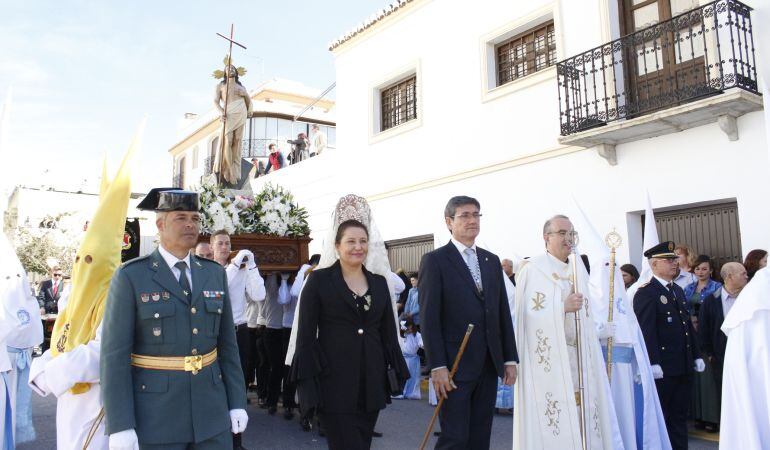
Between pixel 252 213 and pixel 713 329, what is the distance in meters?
5.18

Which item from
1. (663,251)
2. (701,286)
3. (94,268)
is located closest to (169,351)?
(94,268)

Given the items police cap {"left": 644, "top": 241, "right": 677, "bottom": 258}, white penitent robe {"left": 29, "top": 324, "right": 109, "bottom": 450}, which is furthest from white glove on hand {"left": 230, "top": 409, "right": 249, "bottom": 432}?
police cap {"left": 644, "top": 241, "right": 677, "bottom": 258}

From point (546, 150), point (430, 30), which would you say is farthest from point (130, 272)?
point (430, 30)

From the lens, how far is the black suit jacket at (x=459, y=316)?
4031 mm

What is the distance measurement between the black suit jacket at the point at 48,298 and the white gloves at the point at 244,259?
9.47 meters

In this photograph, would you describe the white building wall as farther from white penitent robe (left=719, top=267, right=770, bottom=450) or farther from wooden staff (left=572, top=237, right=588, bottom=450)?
wooden staff (left=572, top=237, right=588, bottom=450)

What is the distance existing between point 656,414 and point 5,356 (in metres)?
5.20

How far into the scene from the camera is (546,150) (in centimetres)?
1070

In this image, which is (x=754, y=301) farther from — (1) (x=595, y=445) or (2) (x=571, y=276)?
(1) (x=595, y=445)

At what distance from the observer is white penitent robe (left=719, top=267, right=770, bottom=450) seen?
4289mm

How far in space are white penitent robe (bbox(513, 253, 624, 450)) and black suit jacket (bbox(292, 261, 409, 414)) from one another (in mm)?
1332

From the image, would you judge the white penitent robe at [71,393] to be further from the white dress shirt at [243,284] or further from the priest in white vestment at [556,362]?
the priest in white vestment at [556,362]

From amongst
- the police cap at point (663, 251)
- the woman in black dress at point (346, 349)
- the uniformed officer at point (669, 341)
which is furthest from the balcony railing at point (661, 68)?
the woman in black dress at point (346, 349)

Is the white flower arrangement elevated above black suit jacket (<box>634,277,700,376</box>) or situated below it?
above
